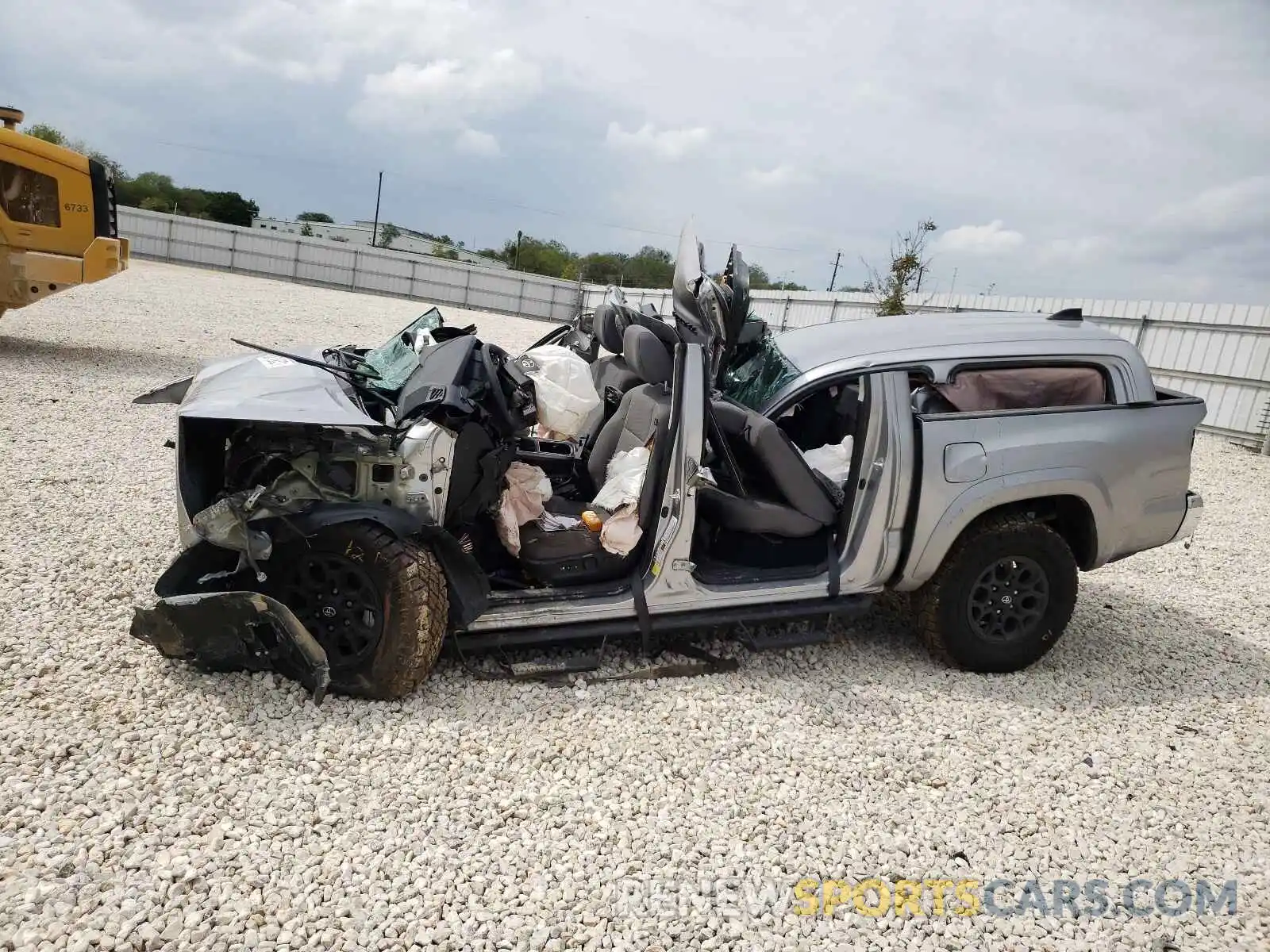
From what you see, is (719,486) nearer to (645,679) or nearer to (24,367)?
(645,679)

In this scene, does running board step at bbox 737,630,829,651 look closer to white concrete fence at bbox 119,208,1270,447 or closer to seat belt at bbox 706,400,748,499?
seat belt at bbox 706,400,748,499

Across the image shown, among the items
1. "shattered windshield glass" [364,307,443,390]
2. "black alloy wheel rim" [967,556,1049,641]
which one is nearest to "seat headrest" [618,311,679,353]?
"shattered windshield glass" [364,307,443,390]

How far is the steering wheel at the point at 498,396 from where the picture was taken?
356cm

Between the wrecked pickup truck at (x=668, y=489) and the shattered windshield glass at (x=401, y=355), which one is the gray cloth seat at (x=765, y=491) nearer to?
the wrecked pickup truck at (x=668, y=489)

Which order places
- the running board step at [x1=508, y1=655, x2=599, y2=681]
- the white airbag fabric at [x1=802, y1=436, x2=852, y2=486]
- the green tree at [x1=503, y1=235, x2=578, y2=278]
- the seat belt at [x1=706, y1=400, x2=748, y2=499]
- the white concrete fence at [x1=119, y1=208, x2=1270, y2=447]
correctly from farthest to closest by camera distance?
the green tree at [x1=503, y1=235, x2=578, y2=278]
the white concrete fence at [x1=119, y1=208, x2=1270, y2=447]
the white airbag fabric at [x1=802, y1=436, x2=852, y2=486]
the seat belt at [x1=706, y1=400, x2=748, y2=499]
the running board step at [x1=508, y1=655, x2=599, y2=681]

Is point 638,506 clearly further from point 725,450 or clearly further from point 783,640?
point 783,640

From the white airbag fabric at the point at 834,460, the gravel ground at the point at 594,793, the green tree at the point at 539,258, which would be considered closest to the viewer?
the gravel ground at the point at 594,793

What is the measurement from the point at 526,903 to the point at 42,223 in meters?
11.0

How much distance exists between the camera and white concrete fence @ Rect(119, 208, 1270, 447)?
43.4ft

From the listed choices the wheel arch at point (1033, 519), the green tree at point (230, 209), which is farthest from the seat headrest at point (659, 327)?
the green tree at point (230, 209)

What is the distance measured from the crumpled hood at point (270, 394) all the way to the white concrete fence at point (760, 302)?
776 cm

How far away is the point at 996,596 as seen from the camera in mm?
4258

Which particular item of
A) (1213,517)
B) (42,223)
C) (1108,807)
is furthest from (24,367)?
(1213,517)

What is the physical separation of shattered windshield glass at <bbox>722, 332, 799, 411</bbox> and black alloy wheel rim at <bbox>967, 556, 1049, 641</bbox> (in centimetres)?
141
